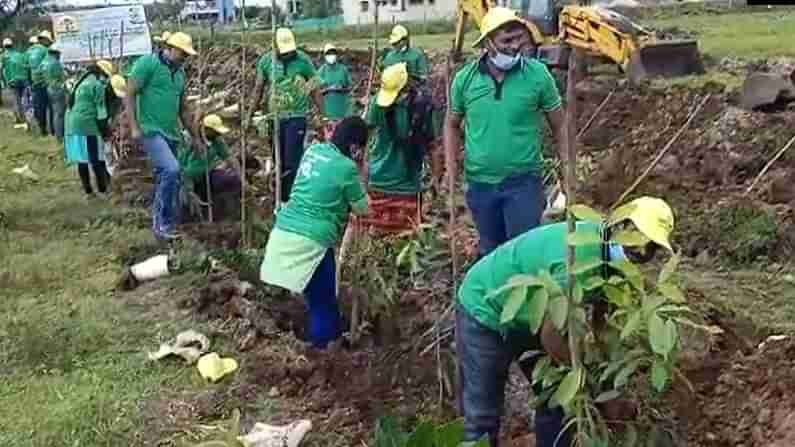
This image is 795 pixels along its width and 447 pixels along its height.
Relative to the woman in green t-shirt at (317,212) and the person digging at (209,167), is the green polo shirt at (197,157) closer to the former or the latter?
the person digging at (209,167)

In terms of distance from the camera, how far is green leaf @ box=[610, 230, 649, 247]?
3467mm

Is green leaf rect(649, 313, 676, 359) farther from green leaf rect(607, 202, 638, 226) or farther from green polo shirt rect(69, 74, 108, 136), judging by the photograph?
green polo shirt rect(69, 74, 108, 136)

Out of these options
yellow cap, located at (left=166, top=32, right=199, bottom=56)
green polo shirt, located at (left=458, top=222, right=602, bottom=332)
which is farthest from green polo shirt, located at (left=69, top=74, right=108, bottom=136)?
green polo shirt, located at (left=458, top=222, right=602, bottom=332)

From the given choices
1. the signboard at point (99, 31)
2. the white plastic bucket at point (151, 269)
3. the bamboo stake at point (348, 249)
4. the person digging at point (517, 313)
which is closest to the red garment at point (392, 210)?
the bamboo stake at point (348, 249)

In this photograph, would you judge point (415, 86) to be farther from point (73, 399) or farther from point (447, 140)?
point (73, 399)

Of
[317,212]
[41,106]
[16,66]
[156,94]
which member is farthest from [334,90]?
[16,66]

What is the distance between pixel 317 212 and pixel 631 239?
2854 millimetres

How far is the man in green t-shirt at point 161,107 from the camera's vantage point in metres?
8.84

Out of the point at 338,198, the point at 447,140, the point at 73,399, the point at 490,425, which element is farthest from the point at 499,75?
the point at 73,399

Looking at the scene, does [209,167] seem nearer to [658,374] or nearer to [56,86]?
[658,374]

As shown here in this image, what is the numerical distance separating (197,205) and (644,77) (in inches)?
270

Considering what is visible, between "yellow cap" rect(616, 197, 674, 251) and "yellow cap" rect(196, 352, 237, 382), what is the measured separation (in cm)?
304

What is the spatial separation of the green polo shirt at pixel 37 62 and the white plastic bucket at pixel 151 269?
11.0 m

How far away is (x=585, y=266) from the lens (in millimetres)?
3551
